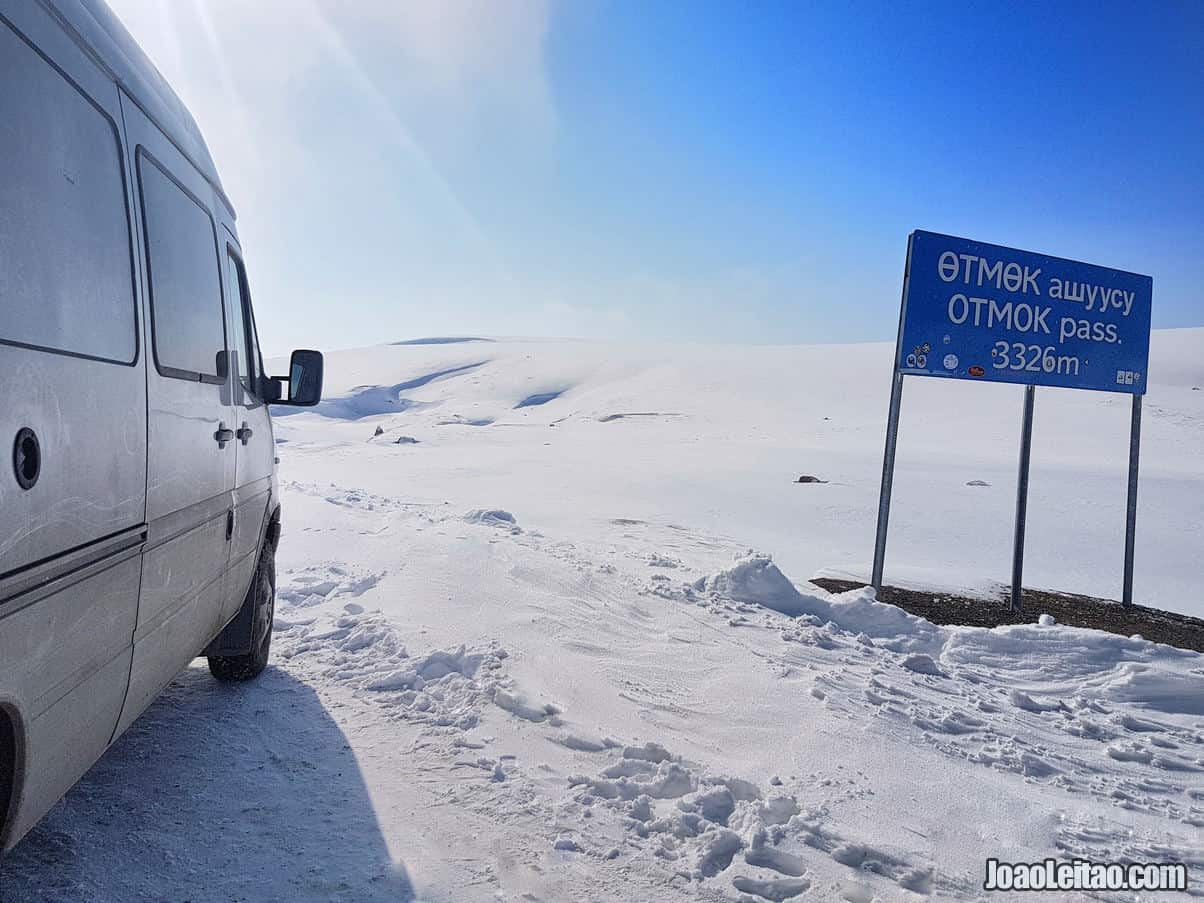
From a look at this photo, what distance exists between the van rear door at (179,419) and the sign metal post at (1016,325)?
6.05 meters

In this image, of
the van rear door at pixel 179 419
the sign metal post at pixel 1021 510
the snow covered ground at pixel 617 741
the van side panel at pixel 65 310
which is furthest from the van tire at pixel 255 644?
the sign metal post at pixel 1021 510

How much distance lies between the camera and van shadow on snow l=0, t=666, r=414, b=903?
8.07 ft

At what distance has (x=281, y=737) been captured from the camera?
361 centimetres

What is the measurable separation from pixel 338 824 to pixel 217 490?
1400 millimetres

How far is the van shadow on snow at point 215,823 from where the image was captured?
2.46 meters

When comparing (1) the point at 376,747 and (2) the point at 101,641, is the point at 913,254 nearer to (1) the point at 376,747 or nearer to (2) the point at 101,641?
(1) the point at 376,747

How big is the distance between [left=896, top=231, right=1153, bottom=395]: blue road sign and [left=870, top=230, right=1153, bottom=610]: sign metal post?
0.03ft

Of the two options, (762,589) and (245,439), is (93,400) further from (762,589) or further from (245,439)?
(762,589)

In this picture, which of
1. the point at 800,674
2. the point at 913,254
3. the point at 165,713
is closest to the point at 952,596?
the point at 913,254

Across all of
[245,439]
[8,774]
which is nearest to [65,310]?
[8,774]

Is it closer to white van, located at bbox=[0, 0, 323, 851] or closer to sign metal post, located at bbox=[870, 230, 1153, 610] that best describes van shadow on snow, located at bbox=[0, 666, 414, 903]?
white van, located at bbox=[0, 0, 323, 851]

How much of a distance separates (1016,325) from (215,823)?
8.05 m

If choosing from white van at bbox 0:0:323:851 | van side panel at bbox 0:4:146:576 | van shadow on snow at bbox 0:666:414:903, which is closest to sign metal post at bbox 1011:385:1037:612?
van shadow on snow at bbox 0:666:414:903

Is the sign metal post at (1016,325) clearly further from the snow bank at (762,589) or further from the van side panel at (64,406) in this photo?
the van side panel at (64,406)
